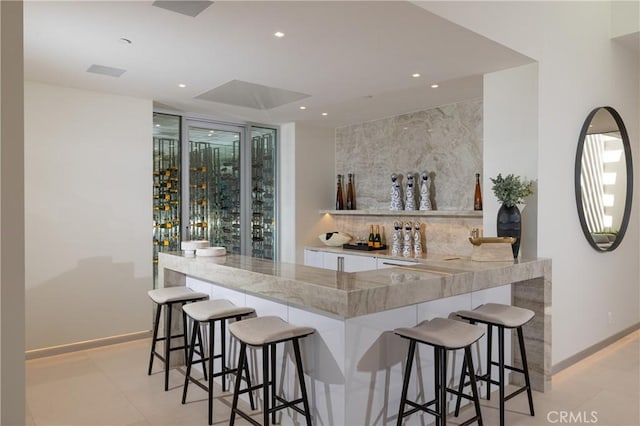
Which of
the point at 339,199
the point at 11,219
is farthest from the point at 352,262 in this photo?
the point at 11,219

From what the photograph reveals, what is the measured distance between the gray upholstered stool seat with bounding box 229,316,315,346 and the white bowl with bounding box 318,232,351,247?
3160mm

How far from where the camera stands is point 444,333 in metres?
2.34

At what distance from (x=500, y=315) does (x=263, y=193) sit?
380 centimetres

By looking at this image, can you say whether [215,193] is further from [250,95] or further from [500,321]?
[500,321]

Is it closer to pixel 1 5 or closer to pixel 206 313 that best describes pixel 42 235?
pixel 206 313

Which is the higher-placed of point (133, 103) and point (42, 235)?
point (133, 103)

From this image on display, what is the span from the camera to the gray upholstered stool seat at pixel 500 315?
272cm

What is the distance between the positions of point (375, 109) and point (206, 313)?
3.13 meters

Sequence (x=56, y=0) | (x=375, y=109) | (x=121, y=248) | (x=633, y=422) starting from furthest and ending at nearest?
1. (x=375, y=109)
2. (x=121, y=248)
3. (x=633, y=422)
4. (x=56, y=0)

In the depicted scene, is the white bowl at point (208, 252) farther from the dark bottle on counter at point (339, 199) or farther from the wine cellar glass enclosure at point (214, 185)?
the dark bottle on counter at point (339, 199)

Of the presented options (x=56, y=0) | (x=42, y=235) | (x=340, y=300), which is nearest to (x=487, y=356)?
(x=340, y=300)

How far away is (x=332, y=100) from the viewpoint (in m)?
4.52

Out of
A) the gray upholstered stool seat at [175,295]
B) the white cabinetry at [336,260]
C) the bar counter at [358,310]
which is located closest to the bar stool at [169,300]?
the gray upholstered stool seat at [175,295]

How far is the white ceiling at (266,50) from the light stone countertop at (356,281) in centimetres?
150
